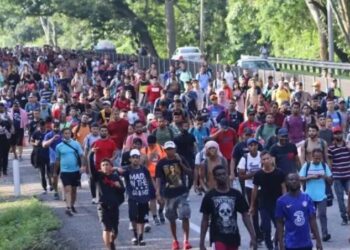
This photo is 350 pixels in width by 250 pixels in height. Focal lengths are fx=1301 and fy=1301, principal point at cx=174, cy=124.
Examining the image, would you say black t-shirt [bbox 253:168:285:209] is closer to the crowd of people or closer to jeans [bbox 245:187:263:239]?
the crowd of people

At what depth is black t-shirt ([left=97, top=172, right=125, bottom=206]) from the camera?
17.2m

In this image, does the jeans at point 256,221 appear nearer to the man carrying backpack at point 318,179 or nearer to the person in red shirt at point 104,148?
the man carrying backpack at point 318,179

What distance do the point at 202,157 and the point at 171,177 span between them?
6.72ft

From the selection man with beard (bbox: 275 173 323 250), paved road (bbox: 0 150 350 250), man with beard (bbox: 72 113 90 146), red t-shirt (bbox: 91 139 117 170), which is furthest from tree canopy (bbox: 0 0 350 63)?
man with beard (bbox: 275 173 323 250)

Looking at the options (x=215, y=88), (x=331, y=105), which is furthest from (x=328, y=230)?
(x=215, y=88)

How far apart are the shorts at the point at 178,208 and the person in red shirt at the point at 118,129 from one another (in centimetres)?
636

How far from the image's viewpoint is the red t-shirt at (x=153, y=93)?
32.5 metres

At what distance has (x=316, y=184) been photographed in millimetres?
17734

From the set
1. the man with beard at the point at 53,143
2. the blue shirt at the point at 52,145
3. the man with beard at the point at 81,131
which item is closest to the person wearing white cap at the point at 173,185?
the man with beard at the point at 53,143

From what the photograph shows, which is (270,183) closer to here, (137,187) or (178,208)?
(178,208)

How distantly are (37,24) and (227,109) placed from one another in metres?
119

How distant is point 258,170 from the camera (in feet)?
56.5

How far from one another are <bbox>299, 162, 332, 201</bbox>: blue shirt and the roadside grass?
11.6 feet

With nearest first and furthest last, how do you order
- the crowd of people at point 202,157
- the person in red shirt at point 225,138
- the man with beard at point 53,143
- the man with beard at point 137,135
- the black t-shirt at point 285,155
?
the crowd of people at point 202,157 < the black t-shirt at point 285,155 < the man with beard at point 137,135 < the person in red shirt at point 225,138 < the man with beard at point 53,143
